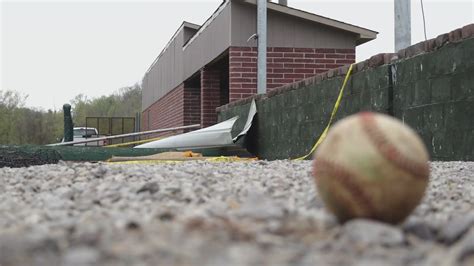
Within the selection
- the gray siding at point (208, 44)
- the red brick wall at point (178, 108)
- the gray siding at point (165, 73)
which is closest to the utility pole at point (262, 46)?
the gray siding at point (208, 44)

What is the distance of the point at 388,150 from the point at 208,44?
17718mm

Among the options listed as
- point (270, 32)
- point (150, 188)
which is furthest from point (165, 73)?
point (150, 188)

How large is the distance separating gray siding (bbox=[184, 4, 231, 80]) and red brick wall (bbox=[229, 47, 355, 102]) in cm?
57

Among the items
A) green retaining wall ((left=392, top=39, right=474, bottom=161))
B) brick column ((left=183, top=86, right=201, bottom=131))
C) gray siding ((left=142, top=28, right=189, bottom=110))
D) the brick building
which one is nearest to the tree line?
gray siding ((left=142, top=28, right=189, bottom=110))

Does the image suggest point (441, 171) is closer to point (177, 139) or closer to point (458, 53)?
point (458, 53)

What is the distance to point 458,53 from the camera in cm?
824

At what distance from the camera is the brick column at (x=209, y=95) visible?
21750 millimetres

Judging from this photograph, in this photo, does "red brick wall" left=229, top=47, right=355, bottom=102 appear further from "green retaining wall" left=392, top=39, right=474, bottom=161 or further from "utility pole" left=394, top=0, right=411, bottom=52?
"green retaining wall" left=392, top=39, right=474, bottom=161

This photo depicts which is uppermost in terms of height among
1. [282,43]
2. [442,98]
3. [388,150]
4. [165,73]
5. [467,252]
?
[165,73]

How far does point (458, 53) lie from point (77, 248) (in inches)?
252

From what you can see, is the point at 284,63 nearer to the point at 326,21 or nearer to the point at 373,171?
the point at 326,21

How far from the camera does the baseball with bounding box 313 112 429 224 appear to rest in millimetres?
3422

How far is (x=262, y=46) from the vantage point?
16.7m

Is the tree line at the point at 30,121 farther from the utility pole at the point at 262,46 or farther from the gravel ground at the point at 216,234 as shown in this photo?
the gravel ground at the point at 216,234
